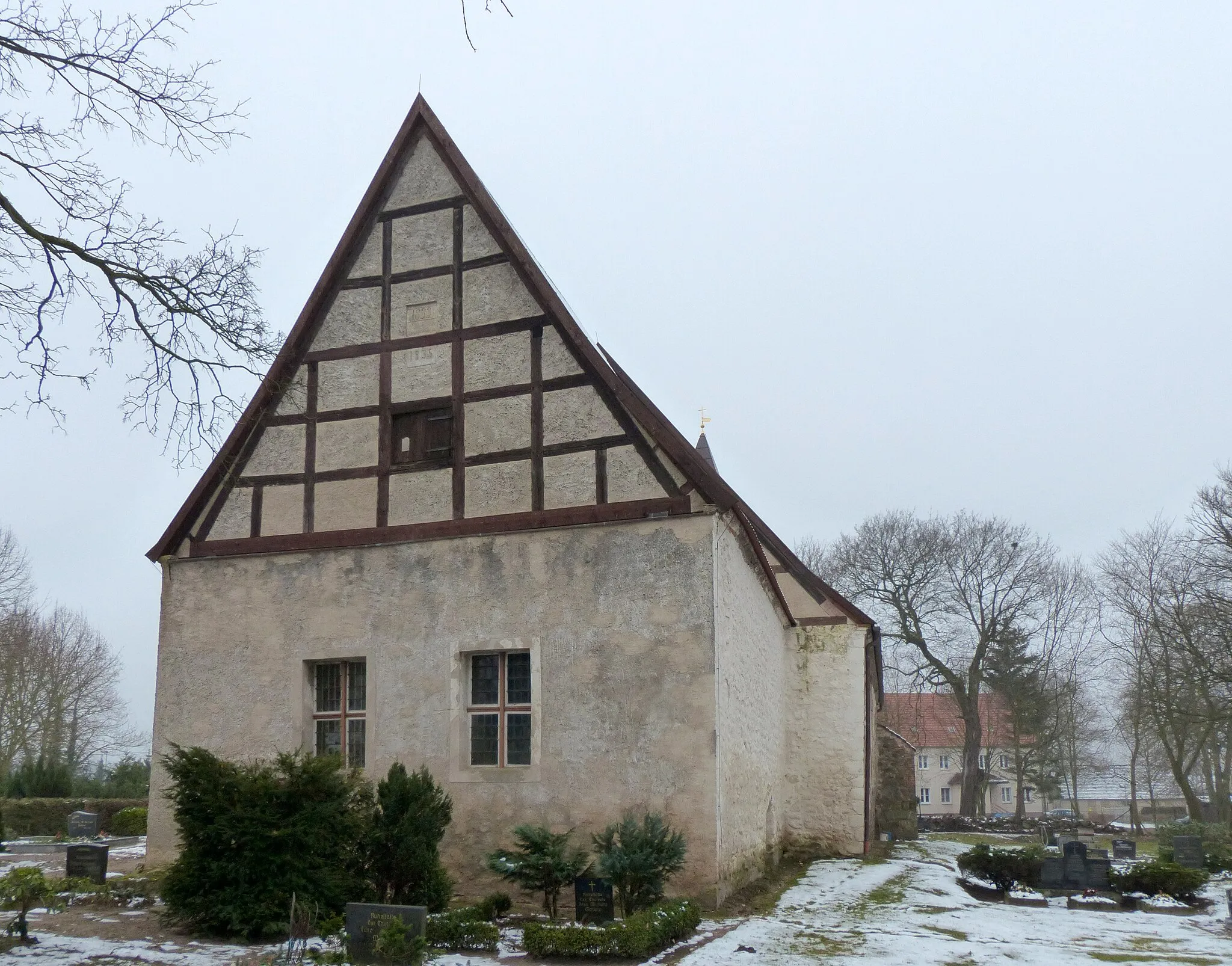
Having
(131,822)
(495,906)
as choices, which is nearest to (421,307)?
(495,906)

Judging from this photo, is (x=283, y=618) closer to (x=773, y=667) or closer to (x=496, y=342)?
(x=496, y=342)

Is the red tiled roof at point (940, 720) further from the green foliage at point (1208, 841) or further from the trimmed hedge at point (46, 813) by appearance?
the trimmed hedge at point (46, 813)

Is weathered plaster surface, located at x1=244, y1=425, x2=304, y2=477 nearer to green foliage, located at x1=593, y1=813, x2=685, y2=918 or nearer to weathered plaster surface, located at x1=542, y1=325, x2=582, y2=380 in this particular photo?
weathered plaster surface, located at x1=542, y1=325, x2=582, y2=380

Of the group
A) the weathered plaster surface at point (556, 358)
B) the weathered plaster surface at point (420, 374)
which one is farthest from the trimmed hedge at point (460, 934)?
the weathered plaster surface at point (420, 374)

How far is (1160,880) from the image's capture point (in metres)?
16.0

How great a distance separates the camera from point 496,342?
1395cm

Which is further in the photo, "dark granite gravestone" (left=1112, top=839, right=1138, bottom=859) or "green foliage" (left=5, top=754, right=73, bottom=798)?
"green foliage" (left=5, top=754, right=73, bottom=798)

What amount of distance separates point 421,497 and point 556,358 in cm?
246

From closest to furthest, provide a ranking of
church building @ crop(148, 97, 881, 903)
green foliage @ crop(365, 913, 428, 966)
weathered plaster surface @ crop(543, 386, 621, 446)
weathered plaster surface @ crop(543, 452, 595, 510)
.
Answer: green foliage @ crop(365, 913, 428, 966) → church building @ crop(148, 97, 881, 903) → weathered plaster surface @ crop(543, 452, 595, 510) → weathered plaster surface @ crop(543, 386, 621, 446)

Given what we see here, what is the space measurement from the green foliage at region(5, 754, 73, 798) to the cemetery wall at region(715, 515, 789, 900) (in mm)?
18873

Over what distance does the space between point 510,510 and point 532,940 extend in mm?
5421

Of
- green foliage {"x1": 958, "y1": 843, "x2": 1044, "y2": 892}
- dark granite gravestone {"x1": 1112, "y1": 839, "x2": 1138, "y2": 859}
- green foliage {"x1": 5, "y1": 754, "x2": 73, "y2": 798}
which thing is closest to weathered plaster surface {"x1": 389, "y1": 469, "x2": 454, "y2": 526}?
green foliage {"x1": 958, "y1": 843, "x2": 1044, "y2": 892}

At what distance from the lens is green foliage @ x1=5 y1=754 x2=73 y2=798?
89.3 ft

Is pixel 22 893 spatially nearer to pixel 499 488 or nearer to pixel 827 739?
pixel 499 488
